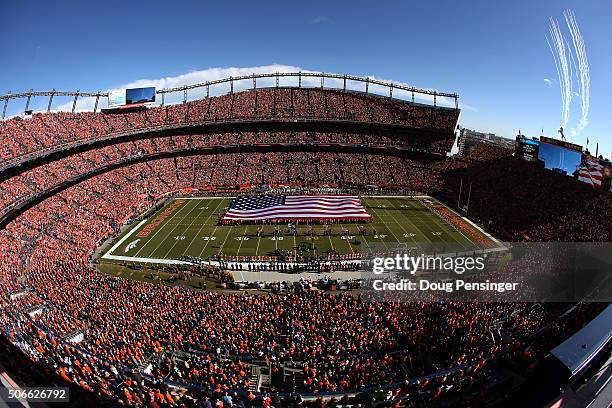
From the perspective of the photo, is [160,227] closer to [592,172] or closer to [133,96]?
[133,96]

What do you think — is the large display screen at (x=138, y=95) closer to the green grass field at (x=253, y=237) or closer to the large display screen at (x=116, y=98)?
the large display screen at (x=116, y=98)

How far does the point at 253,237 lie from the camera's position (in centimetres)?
3353

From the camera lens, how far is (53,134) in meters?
45.8

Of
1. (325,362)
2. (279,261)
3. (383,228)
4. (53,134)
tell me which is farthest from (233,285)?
(53,134)

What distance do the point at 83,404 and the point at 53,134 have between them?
1720 inches

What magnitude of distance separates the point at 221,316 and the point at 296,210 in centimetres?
2050

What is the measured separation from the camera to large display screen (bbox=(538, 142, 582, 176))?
3969cm

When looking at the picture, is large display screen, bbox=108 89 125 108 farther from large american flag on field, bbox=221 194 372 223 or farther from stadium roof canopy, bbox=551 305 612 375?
stadium roof canopy, bbox=551 305 612 375

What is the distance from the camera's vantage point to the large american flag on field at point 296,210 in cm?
3616

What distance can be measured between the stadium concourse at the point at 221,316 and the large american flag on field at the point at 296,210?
10.2 meters

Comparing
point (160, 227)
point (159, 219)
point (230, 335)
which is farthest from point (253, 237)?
point (230, 335)

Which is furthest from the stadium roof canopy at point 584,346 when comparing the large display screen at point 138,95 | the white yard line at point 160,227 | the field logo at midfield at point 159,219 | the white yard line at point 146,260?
the large display screen at point 138,95

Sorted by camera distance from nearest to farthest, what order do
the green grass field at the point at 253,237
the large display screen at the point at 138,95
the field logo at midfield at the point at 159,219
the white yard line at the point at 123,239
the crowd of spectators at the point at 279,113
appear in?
the green grass field at the point at 253,237, the white yard line at the point at 123,239, the field logo at midfield at the point at 159,219, the crowd of spectators at the point at 279,113, the large display screen at the point at 138,95

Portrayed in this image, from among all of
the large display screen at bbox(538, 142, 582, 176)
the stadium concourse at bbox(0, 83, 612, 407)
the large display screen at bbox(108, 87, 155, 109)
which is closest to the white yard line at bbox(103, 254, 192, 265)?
the stadium concourse at bbox(0, 83, 612, 407)
